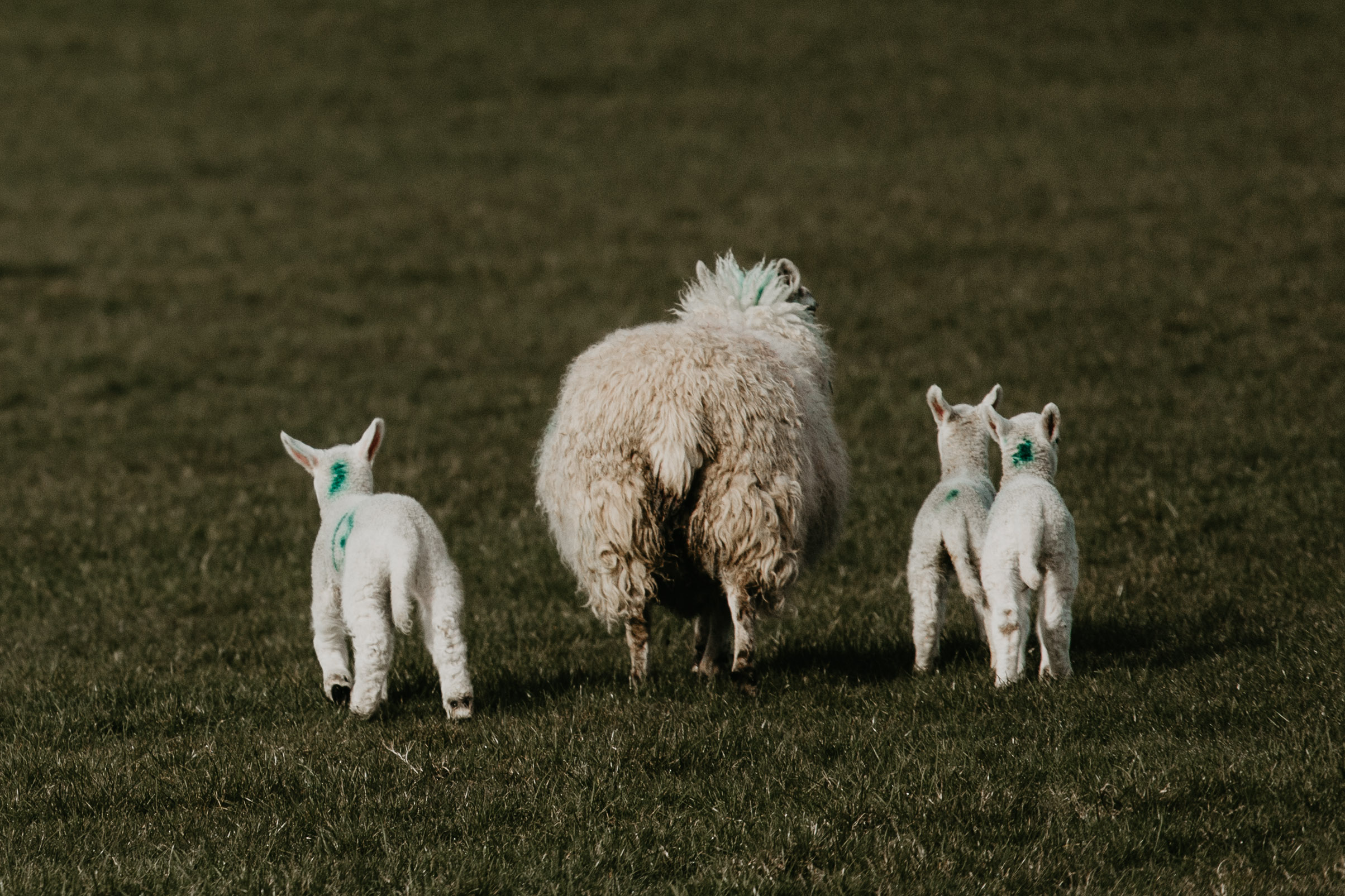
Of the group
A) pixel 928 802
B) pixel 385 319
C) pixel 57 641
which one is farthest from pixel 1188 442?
pixel 385 319

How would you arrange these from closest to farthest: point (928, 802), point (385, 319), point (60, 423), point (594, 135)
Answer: point (928, 802) → point (60, 423) → point (385, 319) → point (594, 135)

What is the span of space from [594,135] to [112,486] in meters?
14.8

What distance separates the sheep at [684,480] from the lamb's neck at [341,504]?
98cm

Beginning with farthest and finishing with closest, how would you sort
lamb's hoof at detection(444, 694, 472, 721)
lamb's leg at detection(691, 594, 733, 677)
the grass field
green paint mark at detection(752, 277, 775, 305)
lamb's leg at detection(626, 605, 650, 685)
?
green paint mark at detection(752, 277, 775, 305), lamb's leg at detection(691, 594, 733, 677), lamb's leg at detection(626, 605, 650, 685), lamb's hoof at detection(444, 694, 472, 721), the grass field

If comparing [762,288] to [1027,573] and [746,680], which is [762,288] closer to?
[746,680]

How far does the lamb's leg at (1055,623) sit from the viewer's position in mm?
6461

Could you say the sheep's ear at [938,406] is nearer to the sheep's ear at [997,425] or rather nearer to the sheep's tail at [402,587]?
the sheep's ear at [997,425]

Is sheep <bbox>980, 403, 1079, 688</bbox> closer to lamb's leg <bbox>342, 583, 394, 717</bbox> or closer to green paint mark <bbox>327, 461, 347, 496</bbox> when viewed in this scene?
lamb's leg <bbox>342, 583, 394, 717</bbox>

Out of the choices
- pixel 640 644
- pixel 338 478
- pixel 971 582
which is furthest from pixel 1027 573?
pixel 338 478

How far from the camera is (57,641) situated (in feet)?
28.5

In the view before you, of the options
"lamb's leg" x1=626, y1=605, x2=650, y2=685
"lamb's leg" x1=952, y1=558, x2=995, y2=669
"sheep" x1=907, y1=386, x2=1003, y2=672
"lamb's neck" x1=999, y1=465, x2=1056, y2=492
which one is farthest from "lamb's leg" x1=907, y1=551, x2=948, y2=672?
"lamb's leg" x1=626, y1=605, x2=650, y2=685

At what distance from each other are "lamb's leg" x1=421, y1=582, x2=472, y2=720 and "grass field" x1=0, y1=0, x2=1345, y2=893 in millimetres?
117

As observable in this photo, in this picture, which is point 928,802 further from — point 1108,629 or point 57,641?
point 57,641

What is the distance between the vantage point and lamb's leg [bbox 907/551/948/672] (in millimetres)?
6953
